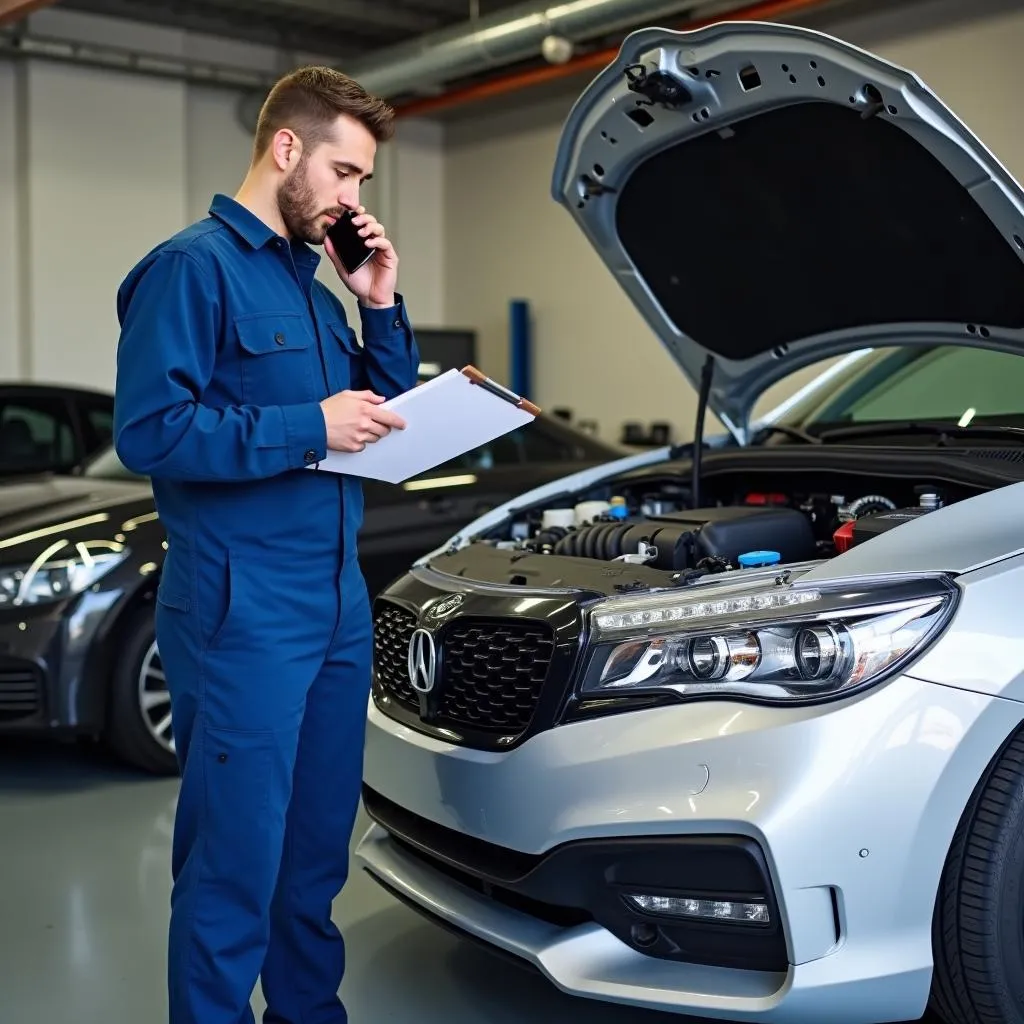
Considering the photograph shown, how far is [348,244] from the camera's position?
79.3 inches

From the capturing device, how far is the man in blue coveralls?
1.75 m

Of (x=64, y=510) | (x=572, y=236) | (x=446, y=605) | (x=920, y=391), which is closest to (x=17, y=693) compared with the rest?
(x=64, y=510)

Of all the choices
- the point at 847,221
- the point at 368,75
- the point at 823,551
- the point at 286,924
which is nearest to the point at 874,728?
the point at 823,551

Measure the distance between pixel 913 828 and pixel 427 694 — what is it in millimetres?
793

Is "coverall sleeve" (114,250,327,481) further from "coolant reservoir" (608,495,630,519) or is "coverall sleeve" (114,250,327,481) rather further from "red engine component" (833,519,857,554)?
"coolant reservoir" (608,495,630,519)

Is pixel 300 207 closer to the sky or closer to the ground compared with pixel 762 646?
closer to the sky

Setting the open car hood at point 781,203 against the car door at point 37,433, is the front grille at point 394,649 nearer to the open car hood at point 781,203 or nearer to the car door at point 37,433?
the open car hood at point 781,203

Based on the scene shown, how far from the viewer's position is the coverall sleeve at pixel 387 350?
2092mm

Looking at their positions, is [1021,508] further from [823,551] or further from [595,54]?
[595,54]

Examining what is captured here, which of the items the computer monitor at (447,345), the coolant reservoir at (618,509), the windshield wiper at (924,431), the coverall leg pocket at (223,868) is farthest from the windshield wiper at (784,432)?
the computer monitor at (447,345)

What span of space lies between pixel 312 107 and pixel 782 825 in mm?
1176

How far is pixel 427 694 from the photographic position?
6.98 ft

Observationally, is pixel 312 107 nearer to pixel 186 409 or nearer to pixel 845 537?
pixel 186 409

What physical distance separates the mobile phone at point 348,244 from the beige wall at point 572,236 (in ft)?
20.2
